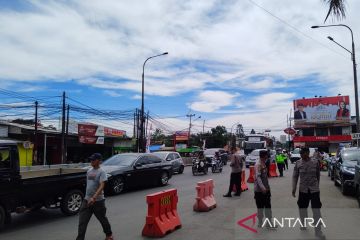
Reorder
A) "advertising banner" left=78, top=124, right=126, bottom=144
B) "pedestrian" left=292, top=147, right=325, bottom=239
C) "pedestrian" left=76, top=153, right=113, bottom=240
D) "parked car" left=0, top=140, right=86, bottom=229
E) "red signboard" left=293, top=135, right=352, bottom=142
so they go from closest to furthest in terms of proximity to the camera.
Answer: "pedestrian" left=76, top=153, right=113, bottom=240, "pedestrian" left=292, top=147, right=325, bottom=239, "parked car" left=0, top=140, right=86, bottom=229, "advertising banner" left=78, top=124, right=126, bottom=144, "red signboard" left=293, top=135, right=352, bottom=142

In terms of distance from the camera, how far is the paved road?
802 cm

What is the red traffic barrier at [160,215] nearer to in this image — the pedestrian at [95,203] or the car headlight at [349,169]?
the pedestrian at [95,203]

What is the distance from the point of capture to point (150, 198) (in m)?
8.01

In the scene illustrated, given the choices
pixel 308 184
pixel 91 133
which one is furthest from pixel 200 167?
pixel 91 133

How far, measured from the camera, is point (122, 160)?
16.3 metres

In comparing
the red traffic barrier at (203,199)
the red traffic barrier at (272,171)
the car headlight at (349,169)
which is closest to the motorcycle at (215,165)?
the red traffic barrier at (272,171)

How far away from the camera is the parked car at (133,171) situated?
14.9 metres

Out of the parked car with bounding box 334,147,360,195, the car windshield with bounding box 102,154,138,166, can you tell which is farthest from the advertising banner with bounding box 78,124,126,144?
the parked car with bounding box 334,147,360,195

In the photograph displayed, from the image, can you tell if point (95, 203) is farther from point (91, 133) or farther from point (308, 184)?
point (91, 133)

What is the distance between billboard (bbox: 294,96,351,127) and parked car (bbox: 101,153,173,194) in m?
64.7

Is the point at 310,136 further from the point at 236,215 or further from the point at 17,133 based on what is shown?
the point at 236,215

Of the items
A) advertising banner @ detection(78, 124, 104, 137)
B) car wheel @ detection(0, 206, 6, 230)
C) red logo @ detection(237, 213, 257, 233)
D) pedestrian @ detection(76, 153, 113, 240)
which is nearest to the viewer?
pedestrian @ detection(76, 153, 113, 240)

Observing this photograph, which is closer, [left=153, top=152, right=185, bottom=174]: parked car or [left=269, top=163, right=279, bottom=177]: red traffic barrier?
[left=269, top=163, right=279, bottom=177]: red traffic barrier

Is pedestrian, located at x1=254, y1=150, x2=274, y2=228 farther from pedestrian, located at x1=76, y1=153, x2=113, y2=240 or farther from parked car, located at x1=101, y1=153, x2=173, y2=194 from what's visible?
parked car, located at x1=101, y1=153, x2=173, y2=194
